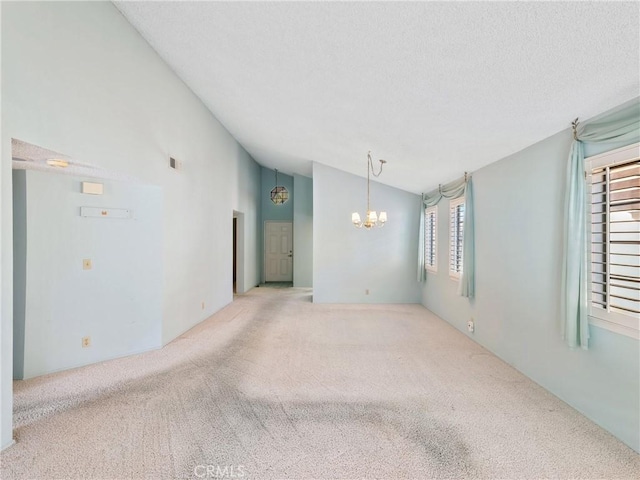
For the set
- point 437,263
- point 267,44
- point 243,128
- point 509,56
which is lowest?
point 437,263

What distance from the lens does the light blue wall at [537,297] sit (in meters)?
2.12

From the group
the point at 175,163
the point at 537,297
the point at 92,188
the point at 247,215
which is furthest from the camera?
the point at 247,215

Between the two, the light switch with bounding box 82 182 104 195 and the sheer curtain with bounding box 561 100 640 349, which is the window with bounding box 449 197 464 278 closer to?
the sheer curtain with bounding box 561 100 640 349

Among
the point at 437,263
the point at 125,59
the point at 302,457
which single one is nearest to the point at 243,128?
the point at 125,59

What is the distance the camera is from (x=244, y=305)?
6.29 metres

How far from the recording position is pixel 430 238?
6.06 metres

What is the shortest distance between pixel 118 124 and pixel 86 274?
1.70 meters

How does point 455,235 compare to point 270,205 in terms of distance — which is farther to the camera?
point 270,205

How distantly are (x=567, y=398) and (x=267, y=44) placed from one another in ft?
13.5

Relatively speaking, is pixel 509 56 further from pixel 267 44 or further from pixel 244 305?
pixel 244 305

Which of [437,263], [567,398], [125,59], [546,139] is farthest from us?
[437,263]

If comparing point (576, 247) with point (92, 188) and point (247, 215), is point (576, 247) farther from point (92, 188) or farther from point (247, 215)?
point (247, 215)

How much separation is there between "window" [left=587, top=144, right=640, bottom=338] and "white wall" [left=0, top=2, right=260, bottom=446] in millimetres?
4283

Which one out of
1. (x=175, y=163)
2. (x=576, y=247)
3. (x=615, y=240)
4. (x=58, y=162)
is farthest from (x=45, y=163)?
(x=615, y=240)
